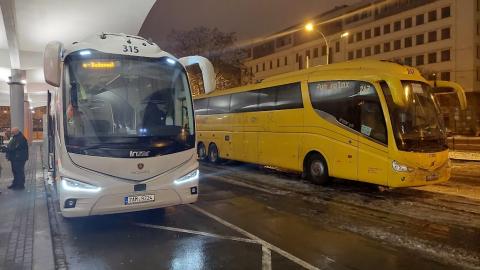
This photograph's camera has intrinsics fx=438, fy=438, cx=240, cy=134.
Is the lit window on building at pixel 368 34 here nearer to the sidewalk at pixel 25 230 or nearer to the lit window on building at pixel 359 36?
the lit window on building at pixel 359 36

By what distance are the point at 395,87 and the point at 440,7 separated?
51.7m

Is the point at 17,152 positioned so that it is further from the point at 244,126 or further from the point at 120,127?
the point at 244,126

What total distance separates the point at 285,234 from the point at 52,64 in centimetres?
484

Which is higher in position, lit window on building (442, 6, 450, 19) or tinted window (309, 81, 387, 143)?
lit window on building (442, 6, 450, 19)

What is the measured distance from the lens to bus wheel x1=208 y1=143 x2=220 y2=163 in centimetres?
1909

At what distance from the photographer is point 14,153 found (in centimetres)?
1204

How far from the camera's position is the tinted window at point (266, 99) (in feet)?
48.7

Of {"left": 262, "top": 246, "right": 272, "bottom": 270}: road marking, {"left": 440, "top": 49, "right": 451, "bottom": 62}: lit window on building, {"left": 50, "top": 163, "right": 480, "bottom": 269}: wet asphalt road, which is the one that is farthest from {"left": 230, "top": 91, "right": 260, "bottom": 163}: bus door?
{"left": 440, "top": 49, "right": 451, "bottom": 62}: lit window on building

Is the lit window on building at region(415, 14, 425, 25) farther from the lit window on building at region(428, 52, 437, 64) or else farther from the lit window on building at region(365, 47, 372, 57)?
the lit window on building at region(365, 47, 372, 57)

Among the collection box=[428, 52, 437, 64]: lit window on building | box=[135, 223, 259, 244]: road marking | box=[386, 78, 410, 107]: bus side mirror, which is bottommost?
box=[135, 223, 259, 244]: road marking

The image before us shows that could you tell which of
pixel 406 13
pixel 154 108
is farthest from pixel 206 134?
pixel 406 13

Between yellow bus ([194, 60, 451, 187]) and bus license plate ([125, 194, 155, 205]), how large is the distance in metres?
5.88

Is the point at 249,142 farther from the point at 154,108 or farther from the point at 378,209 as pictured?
the point at 154,108

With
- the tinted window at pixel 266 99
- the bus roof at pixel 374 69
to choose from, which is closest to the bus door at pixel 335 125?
the bus roof at pixel 374 69
